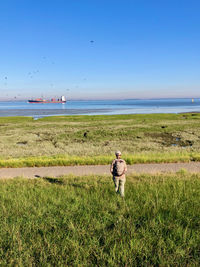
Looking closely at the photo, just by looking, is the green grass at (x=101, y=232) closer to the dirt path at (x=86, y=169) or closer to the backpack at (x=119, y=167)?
the backpack at (x=119, y=167)

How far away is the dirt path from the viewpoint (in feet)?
40.2

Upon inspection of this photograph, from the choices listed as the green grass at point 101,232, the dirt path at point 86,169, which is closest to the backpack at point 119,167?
the green grass at point 101,232

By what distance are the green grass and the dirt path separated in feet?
18.2

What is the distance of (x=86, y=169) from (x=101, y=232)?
8395mm

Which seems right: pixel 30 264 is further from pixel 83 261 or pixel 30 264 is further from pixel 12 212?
pixel 12 212

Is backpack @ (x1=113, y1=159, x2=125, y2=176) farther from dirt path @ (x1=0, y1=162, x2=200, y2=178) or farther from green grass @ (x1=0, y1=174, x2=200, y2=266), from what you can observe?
dirt path @ (x1=0, y1=162, x2=200, y2=178)

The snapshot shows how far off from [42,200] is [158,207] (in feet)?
11.6

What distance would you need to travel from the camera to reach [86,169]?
13.0 m

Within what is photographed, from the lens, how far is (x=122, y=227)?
15.6 feet

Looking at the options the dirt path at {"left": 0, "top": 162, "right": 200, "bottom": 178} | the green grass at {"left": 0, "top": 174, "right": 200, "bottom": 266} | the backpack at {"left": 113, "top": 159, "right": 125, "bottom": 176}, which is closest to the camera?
the green grass at {"left": 0, "top": 174, "right": 200, "bottom": 266}

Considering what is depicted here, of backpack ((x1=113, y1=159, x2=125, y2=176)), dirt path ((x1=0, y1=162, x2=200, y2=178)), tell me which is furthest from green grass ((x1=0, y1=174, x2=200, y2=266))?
dirt path ((x1=0, y1=162, x2=200, y2=178))

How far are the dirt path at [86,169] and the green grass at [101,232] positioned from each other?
556cm

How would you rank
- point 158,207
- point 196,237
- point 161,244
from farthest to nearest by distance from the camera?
point 158,207 → point 196,237 → point 161,244

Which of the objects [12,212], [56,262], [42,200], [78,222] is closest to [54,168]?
[42,200]
